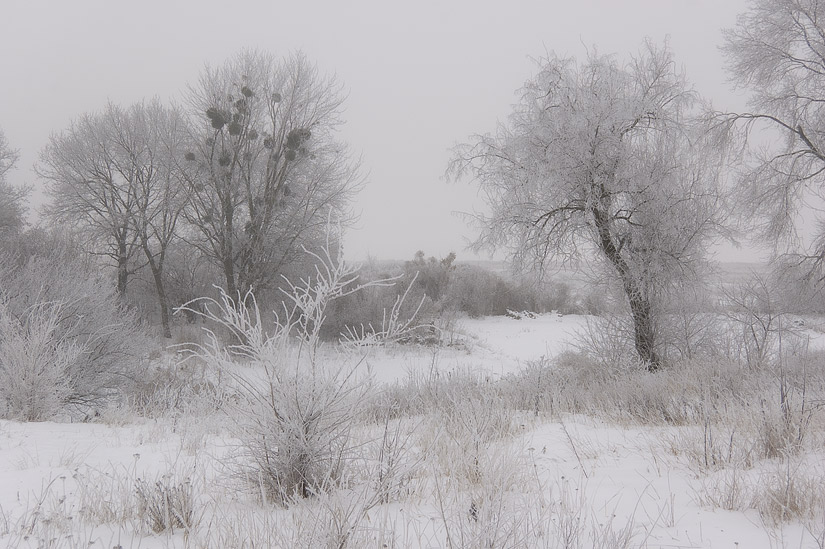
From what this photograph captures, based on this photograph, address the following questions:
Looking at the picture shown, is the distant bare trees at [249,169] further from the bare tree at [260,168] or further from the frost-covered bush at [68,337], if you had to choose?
the frost-covered bush at [68,337]

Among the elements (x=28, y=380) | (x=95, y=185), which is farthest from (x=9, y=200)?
(x=28, y=380)

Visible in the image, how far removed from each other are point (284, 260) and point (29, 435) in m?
11.8

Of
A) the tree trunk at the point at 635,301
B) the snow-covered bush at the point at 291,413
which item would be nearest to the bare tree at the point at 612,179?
the tree trunk at the point at 635,301

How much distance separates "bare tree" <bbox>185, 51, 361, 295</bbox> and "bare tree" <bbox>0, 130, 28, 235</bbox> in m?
6.93

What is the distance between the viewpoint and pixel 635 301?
33.2 ft

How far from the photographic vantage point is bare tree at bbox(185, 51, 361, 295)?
1500cm

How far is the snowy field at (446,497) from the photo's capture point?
78.7 inches

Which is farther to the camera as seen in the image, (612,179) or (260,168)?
(260,168)

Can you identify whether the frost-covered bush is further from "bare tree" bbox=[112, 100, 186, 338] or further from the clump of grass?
"bare tree" bbox=[112, 100, 186, 338]

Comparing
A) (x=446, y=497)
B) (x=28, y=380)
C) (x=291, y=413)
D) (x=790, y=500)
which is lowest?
(x=28, y=380)

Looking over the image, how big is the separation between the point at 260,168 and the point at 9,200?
971 centimetres

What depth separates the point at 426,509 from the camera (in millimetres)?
2527

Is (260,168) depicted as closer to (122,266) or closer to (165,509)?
(122,266)

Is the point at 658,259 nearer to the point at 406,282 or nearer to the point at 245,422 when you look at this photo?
the point at 245,422
